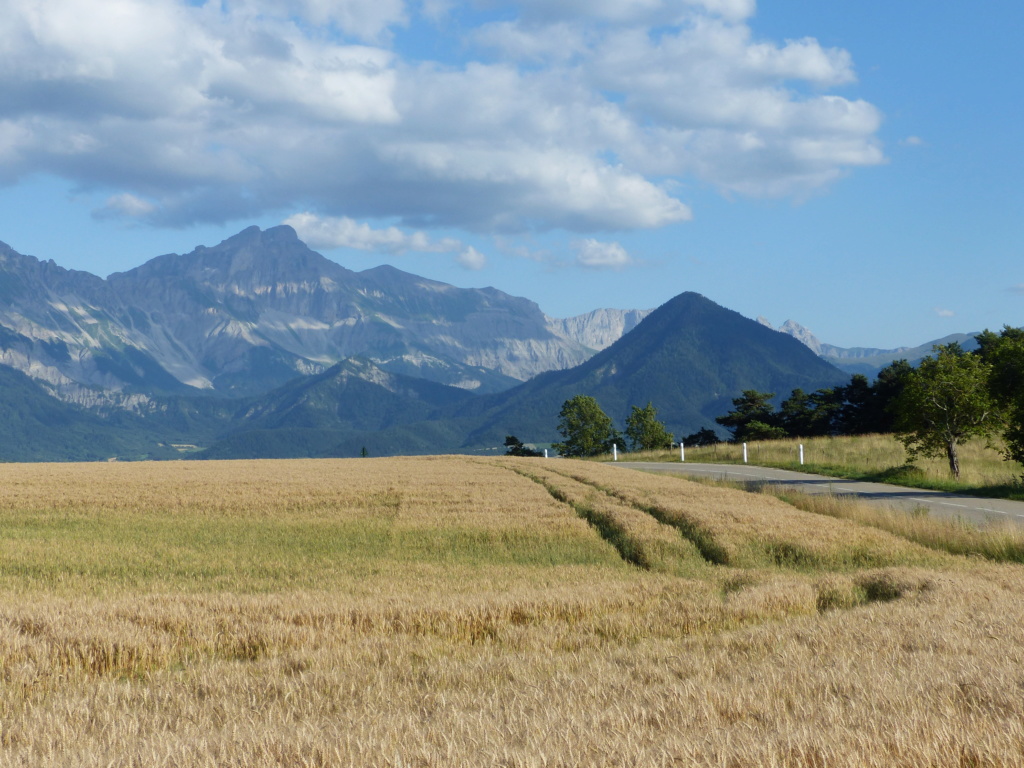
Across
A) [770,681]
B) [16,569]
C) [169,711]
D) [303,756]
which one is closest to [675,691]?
[770,681]

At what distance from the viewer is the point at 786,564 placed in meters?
17.4

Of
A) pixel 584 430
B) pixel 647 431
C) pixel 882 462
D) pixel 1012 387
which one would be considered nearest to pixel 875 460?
pixel 882 462

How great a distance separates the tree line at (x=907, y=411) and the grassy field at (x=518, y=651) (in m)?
17.3

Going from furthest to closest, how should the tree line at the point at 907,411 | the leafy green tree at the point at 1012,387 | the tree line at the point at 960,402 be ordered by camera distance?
the tree line at the point at 907,411, the tree line at the point at 960,402, the leafy green tree at the point at 1012,387

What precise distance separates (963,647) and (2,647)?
385 inches

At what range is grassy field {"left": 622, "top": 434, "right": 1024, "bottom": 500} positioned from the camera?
35031 millimetres

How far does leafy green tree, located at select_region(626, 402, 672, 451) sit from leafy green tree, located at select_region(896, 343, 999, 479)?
70559 millimetres

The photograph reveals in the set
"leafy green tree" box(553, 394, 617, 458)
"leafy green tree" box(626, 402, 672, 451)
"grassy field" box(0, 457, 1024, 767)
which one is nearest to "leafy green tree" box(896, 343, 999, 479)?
"grassy field" box(0, 457, 1024, 767)

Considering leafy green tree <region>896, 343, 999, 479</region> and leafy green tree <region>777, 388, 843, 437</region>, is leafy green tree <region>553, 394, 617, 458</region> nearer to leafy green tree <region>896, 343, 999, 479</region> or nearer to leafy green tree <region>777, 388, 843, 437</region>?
leafy green tree <region>777, 388, 843, 437</region>

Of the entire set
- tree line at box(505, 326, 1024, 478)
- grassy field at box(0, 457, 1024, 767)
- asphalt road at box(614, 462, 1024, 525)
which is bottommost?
asphalt road at box(614, 462, 1024, 525)

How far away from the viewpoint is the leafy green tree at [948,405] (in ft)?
121

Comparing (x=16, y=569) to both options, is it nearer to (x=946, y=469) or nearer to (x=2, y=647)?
(x=2, y=647)

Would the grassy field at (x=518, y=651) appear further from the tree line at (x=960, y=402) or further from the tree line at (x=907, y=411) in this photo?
the tree line at (x=907, y=411)

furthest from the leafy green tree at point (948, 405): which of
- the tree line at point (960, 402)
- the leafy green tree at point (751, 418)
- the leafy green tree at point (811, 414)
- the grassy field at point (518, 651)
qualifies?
the leafy green tree at point (751, 418)
